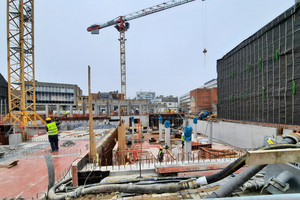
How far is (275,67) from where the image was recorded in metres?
13.0

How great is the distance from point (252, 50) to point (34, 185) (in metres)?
21.7

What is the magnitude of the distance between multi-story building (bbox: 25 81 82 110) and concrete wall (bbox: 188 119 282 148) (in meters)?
50.8

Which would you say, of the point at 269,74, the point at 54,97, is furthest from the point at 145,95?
the point at 269,74

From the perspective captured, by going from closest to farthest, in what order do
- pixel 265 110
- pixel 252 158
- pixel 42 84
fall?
pixel 252 158 < pixel 265 110 < pixel 42 84

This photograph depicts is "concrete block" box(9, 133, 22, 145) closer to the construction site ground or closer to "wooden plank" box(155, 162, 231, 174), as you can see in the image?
the construction site ground

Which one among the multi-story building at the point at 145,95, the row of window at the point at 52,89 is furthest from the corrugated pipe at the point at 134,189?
the multi-story building at the point at 145,95

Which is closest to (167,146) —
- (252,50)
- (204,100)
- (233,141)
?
(233,141)

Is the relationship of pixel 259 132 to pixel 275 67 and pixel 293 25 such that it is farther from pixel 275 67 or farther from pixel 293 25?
pixel 293 25

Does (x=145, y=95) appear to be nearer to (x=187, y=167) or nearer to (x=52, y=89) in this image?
(x=52, y=89)

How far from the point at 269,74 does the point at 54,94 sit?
60227 millimetres

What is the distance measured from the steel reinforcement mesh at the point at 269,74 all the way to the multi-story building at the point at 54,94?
174ft

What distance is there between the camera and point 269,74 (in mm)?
13664

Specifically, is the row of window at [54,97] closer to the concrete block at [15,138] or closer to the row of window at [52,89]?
the row of window at [52,89]

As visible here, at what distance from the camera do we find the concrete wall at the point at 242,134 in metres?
12.3
